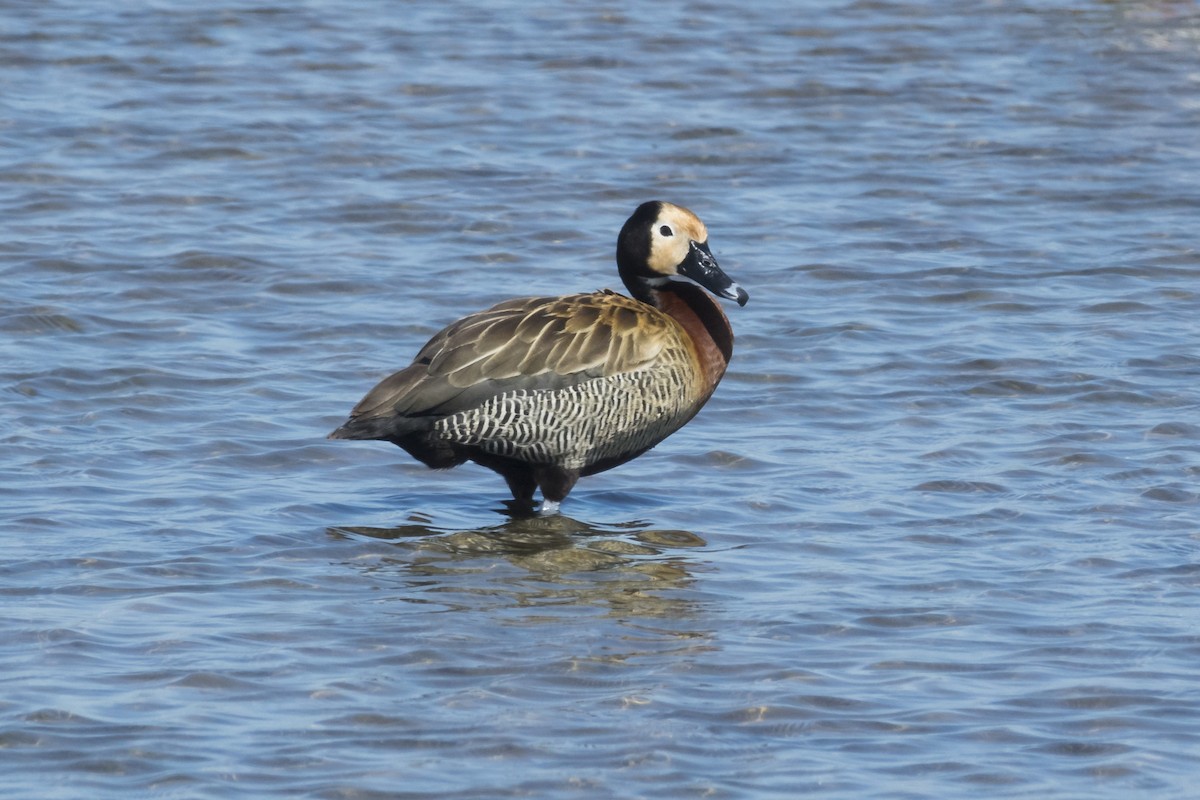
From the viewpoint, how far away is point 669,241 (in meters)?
9.36

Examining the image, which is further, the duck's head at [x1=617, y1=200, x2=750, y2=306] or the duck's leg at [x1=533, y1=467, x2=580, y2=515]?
the duck's head at [x1=617, y1=200, x2=750, y2=306]

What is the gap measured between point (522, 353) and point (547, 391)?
0.61 feet

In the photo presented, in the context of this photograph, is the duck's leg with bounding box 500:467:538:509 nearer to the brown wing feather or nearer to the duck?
the duck

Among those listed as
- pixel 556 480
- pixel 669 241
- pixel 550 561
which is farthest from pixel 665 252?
pixel 550 561

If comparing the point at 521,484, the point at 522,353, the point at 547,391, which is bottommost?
the point at 521,484

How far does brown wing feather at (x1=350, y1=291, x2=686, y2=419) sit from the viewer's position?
8602mm

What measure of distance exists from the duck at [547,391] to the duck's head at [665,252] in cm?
17

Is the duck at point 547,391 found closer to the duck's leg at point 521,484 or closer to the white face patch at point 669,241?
the duck's leg at point 521,484

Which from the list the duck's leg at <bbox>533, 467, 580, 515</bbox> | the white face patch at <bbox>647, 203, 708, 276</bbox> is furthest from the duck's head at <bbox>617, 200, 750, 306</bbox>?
the duck's leg at <bbox>533, 467, 580, 515</bbox>

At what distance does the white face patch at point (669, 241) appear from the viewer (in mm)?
9352

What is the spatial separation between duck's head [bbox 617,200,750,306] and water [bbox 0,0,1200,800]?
0.88 meters

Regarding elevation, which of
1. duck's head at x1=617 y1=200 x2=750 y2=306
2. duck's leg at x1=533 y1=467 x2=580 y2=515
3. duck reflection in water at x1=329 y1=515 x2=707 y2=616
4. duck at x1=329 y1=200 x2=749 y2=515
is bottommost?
duck reflection in water at x1=329 y1=515 x2=707 y2=616

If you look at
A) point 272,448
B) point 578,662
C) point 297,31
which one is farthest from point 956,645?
point 297,31

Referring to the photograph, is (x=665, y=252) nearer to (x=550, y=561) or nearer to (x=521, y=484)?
(x=521, y=484)
